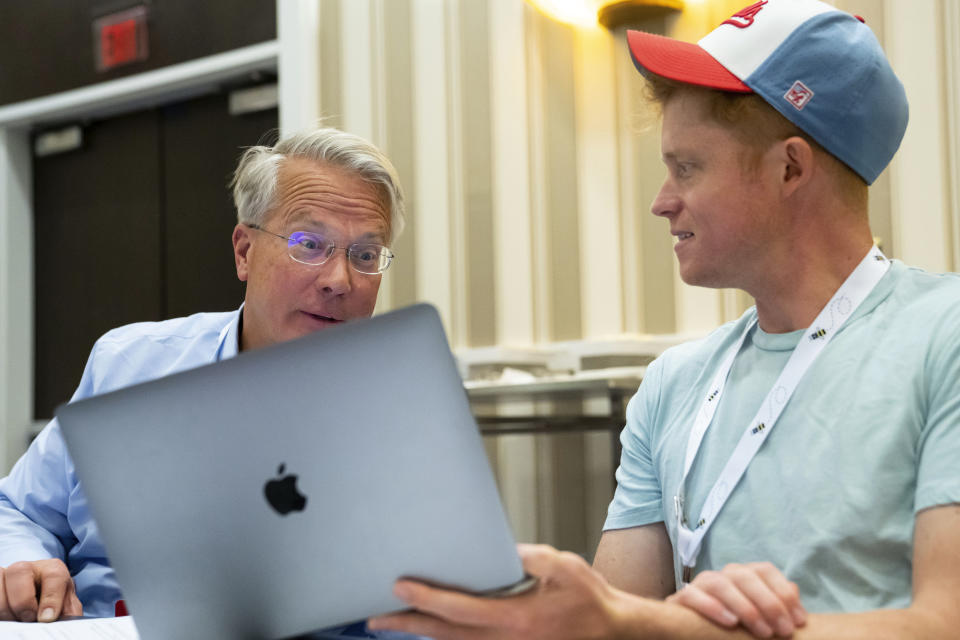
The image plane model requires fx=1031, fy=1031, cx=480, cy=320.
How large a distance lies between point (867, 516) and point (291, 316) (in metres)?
0.97

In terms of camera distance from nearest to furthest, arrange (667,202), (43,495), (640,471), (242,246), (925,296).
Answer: (925,296)
(667,202)
(640,471)
(43,495)
(242,246)

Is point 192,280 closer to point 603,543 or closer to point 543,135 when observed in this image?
point 543,135

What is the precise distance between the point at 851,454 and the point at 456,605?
1.75 ft

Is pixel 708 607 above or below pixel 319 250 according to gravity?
below

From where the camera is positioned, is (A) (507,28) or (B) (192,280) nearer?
(A) (507,28)

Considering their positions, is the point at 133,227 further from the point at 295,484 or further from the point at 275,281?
the point at 295,484

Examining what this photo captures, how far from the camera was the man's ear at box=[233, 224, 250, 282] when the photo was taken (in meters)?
1.80

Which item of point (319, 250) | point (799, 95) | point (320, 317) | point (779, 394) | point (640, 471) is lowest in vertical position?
point (640, 471)

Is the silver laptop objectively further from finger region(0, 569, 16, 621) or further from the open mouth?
the open mouth

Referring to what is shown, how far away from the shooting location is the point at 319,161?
1.73 m

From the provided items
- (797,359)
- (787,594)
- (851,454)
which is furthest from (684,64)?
(787,594)

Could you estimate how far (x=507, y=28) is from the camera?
310 cm

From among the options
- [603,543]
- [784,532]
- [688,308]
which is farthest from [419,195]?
[784,532]

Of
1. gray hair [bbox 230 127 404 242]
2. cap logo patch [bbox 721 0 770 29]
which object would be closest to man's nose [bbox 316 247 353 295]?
gray hair [bbox 230 127 404 242]
